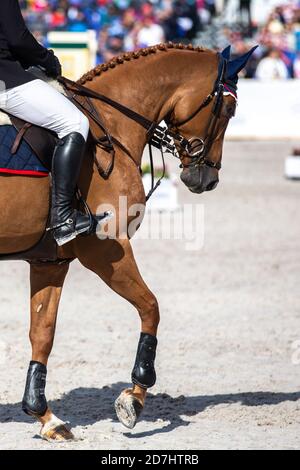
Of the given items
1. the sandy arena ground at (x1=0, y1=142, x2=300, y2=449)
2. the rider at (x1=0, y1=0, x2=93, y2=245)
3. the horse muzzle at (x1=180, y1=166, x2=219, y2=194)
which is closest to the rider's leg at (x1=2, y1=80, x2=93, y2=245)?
the rider at (x1=0, y1=0, x2=93, y2=245)

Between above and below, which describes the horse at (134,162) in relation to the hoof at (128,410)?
above

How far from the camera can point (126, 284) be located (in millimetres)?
5840

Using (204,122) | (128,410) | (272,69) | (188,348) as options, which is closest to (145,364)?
(128,410)

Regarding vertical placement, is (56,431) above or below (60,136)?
below

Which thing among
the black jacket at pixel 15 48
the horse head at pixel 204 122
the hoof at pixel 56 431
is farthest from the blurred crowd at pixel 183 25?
the hoof at pixel 56 431

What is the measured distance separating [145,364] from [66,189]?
4.01 ft

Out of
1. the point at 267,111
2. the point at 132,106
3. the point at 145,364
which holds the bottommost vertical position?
the point at 267,111

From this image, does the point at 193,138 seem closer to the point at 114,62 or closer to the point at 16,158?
the point at 114,62

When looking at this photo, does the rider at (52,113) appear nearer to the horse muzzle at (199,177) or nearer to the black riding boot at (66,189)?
the black riding boot at (66,189)

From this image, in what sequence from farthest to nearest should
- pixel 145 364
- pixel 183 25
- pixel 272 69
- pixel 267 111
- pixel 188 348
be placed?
pixel 183 25, pixel 272 69, pixel 267 111, pixel 188 348, pixel 145 364

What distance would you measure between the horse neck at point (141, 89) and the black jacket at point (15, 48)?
0.55 metres

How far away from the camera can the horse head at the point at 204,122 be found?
6066 millimetres

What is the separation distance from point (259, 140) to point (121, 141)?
15331 mm
